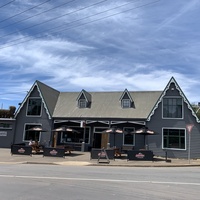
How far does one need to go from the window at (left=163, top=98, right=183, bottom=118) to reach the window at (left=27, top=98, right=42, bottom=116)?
1499 cm

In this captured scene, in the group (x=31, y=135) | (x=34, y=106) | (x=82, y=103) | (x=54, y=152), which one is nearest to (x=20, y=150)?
(x=54, y=152)

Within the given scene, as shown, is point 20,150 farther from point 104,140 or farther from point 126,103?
point 126,103

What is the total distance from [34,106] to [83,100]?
6.12 m

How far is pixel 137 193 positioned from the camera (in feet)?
28.0

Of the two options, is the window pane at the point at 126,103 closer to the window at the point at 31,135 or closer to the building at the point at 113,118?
the building at the point at 113,118

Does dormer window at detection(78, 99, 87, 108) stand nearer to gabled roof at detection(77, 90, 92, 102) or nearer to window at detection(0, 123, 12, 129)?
gabled roof at detection(77, 90, 92, 102)

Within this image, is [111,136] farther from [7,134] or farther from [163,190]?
[163,190]

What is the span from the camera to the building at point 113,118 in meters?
27.8

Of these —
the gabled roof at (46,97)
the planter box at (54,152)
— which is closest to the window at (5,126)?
the gabled roof at (46,97)

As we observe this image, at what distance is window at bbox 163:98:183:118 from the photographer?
→ 92.5ft

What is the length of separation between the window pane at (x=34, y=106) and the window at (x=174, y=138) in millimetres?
15248

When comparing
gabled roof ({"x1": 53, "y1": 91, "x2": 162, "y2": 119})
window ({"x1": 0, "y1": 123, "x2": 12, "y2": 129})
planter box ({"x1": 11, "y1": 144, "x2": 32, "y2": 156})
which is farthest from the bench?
window ({"x1": 0, "y1": 123, "x2": 12, "y2": 129})

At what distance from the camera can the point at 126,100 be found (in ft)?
104

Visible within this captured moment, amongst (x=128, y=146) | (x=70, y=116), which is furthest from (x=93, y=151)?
(x=70, y=116)
